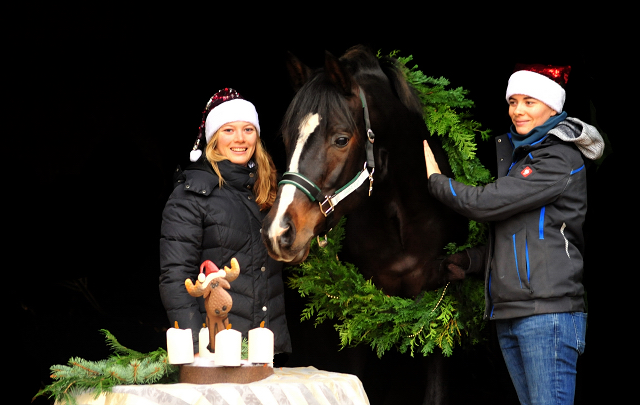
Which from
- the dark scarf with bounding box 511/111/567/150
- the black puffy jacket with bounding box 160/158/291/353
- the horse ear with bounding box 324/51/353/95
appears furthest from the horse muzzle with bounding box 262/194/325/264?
the dark scarf with bounding box 511/111/567/150

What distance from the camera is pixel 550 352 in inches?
105

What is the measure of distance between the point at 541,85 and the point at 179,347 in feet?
5.81

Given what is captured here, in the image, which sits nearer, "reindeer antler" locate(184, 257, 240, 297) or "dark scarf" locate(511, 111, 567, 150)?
"reindeer antler" locate(184, 257, 240, 297)

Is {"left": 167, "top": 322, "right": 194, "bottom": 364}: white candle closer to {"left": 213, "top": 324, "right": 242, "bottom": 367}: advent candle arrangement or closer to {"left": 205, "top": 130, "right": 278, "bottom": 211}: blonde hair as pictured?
{"left": 213, "top": 324, "right": 242, "bottom": 367}: advent candle arrangement

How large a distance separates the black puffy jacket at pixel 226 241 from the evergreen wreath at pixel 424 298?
61cm

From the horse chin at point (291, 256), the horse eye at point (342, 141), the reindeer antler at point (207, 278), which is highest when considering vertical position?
the horse eye at point (342, 141)

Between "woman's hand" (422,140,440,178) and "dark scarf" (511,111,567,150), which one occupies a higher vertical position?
"dark scarf" (511,111,567,150)

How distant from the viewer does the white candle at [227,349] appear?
208 centimetres

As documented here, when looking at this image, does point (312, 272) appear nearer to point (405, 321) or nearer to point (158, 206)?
point (405, 321)

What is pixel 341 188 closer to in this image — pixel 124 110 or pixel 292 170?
pixel 292 170

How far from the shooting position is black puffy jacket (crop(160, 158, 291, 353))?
107 inches

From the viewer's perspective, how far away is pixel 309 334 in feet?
15.0

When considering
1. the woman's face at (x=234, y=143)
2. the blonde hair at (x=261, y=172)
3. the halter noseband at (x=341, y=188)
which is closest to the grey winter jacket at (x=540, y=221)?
the halter noseband at (x=341, y=188)

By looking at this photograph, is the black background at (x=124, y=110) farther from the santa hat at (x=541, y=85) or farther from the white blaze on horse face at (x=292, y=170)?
the white blaze on horse face at (x=292, y=170)
